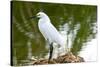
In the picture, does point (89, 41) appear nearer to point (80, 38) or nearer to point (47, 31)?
point (80, 38)

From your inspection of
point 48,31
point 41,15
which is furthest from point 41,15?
point 48,31

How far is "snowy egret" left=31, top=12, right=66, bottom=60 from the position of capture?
233cm

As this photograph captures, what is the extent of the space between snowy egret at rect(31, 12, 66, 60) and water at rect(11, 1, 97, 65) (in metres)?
0.04

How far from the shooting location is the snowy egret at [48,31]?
2.33 m

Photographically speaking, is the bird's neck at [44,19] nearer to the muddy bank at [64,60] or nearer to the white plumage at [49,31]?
the white plumage at [49,31]

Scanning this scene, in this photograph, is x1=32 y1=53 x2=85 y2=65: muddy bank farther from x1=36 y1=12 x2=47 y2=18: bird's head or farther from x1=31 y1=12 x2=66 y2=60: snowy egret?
x1=36 y1=12 x2=47 y2=18: bird's head

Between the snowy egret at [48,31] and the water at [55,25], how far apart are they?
0.04m

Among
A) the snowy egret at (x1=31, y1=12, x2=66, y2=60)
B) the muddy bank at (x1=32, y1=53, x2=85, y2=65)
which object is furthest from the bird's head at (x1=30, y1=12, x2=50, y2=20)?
the muddy bank at (x1=32, y1=53, x2=85, y2=65)

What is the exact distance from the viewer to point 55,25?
2369 mm

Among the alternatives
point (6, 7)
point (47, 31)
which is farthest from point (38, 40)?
point (6, 7)

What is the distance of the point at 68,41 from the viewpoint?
7.93ft

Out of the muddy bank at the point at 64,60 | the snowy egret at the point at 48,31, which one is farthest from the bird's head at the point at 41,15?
the muddy bank at the point at 64,60

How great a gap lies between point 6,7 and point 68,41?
0.74 m

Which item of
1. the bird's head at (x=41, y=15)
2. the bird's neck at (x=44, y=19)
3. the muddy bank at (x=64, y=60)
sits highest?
the bird's head at (x=41, y=15)
